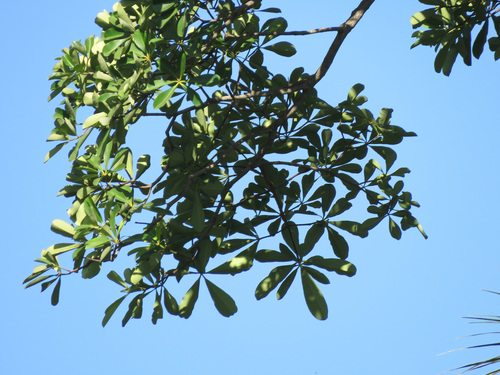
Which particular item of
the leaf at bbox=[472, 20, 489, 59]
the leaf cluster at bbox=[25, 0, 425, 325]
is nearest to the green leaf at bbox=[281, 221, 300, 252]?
the leaf cluster at bbox=[25, 0, 425, 325]

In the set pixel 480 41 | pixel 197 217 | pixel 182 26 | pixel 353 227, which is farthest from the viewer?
pixel 480 41

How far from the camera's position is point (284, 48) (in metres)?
2.88

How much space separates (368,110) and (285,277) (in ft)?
2.68

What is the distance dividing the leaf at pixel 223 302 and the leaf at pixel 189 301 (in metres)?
0.09

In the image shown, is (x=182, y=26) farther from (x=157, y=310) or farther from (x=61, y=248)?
(x=157, y=310)

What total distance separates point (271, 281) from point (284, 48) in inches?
40.9

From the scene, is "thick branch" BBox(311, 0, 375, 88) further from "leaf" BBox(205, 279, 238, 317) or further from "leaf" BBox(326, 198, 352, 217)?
"leaf" BBox(205, 279, 238, 317)

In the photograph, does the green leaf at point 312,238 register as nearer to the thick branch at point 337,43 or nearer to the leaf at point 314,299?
the leaf at point 314,299

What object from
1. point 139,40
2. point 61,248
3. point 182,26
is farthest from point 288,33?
point 61,248

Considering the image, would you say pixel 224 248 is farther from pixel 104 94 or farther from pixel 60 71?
pixel 60 71

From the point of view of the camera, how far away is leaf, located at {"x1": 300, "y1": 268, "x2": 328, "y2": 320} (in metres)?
2.53

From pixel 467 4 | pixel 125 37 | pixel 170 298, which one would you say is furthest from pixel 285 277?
pixel 467 4

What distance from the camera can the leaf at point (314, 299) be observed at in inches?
99.6

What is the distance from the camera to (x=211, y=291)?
2508mm
